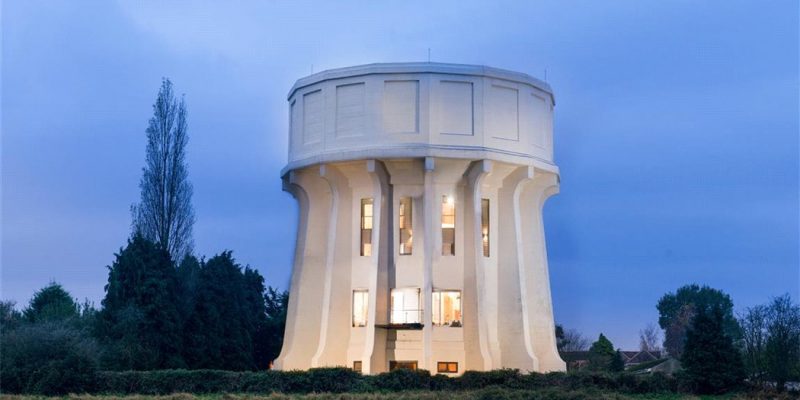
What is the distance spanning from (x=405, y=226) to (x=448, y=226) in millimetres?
1734

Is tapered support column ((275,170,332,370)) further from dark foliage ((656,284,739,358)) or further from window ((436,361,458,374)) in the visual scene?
dark foliage ((656,284,739,358))

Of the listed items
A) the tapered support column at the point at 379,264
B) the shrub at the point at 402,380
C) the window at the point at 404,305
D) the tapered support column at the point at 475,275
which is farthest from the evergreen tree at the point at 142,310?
the tapered support column at the point at 475,275

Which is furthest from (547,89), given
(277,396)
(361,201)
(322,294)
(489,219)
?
(277,396)

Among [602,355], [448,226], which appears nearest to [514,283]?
[448,226]

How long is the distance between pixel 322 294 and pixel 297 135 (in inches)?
269

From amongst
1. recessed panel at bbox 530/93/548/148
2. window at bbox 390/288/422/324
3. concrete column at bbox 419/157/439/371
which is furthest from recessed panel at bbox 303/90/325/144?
recessed panel at bbox 530/93/548/148

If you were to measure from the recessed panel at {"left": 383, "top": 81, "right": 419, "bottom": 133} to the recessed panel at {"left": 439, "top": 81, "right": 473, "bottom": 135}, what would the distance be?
1.02 meters

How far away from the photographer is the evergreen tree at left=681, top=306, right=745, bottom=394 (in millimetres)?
34219

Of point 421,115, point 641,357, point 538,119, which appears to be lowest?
point 641,357

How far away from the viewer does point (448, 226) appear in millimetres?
41344

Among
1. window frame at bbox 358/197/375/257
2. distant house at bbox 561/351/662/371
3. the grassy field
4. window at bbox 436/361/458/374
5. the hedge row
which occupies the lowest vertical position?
the grassy field

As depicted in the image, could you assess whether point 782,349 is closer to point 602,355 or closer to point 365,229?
point 365,229

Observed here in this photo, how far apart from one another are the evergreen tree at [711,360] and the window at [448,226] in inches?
403

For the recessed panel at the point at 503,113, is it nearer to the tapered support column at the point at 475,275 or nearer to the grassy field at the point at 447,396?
the tapered support column at the point at 475,275
